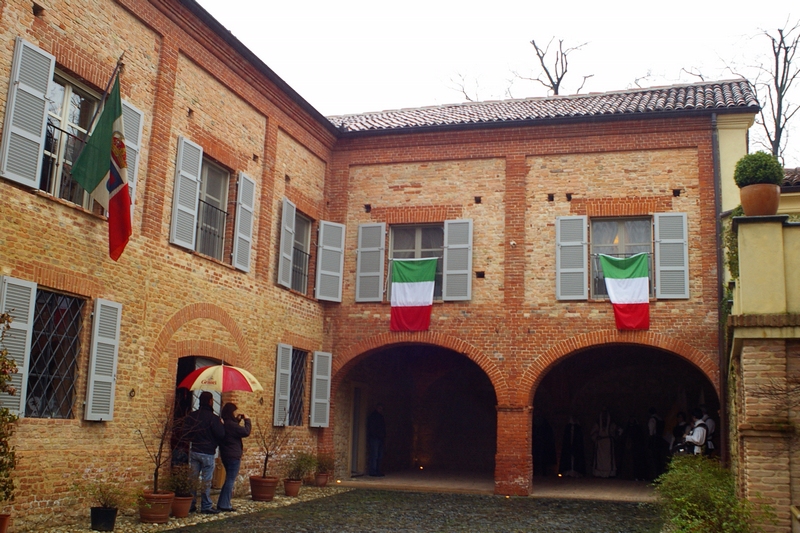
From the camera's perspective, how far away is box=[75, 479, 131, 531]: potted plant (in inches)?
377

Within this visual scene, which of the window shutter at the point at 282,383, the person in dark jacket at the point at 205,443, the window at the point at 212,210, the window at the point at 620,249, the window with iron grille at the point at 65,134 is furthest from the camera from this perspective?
the window at the point at 620,249

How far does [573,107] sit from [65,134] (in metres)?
10.6

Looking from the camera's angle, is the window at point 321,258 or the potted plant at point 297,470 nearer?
the potted plant at point 297,470

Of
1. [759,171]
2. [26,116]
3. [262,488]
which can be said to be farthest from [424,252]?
[26,116]

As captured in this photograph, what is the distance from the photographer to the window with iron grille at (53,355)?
31.4 ft

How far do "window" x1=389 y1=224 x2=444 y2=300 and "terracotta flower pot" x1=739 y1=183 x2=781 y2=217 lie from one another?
7.93m

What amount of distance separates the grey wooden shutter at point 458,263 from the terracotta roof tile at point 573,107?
2.23 m

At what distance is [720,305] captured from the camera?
15.0 meters

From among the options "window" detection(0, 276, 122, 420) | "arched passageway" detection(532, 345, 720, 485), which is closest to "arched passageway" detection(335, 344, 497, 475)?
"arched passageway" detection(532, 345, 720, 485)

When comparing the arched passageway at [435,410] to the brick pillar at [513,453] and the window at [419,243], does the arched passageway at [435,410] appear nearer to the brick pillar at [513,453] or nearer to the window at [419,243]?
the window at [419,243]

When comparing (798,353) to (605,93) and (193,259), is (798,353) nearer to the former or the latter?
(193,259)

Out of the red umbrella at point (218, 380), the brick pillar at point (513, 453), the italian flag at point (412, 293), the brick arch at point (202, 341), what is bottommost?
the brick pillar at point (513, 453)

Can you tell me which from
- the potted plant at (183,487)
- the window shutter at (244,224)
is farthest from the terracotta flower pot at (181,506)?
the window shutter at (244,224)

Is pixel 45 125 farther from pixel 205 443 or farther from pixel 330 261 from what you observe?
pixel 330 261
